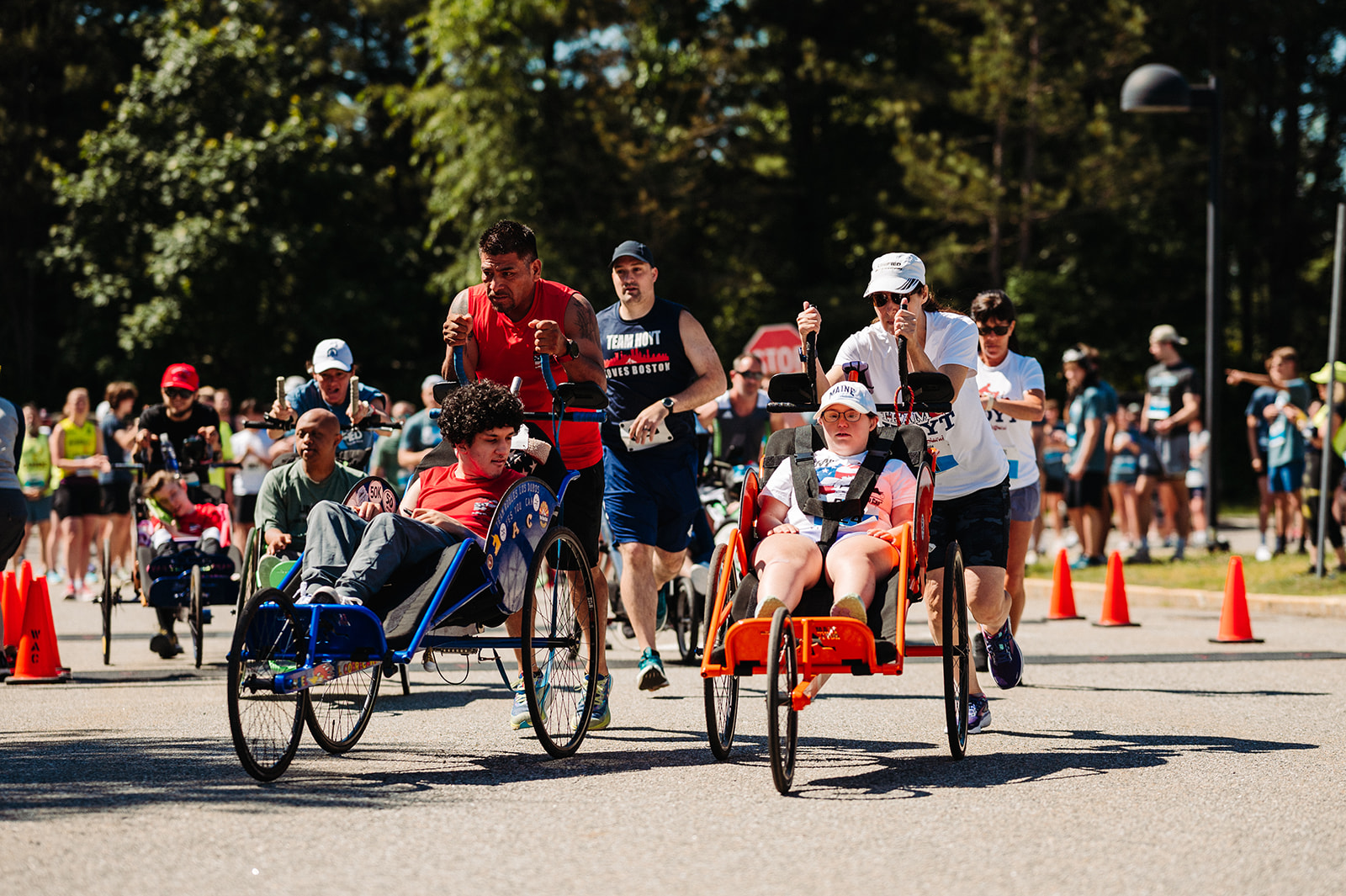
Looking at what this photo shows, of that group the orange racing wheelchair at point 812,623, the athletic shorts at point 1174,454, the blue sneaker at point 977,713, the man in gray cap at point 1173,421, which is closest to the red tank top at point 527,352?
the orange racing wheelchair at point 812,623

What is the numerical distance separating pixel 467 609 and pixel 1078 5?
1133 inches

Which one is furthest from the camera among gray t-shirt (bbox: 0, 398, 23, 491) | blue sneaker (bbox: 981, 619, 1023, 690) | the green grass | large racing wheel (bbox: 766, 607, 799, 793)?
the green grass

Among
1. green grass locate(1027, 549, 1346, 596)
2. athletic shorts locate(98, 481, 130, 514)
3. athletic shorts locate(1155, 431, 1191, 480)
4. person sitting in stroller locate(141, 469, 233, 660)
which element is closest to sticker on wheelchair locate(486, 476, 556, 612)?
person sitting in stroller locate(141, 469, 233, 660)

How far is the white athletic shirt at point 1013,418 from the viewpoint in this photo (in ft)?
28.4

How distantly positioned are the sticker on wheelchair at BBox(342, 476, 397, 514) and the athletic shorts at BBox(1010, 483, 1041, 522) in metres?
3.30

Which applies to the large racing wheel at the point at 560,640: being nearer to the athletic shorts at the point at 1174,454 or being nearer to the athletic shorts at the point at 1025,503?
the athletic shorts at the point at 1025,503

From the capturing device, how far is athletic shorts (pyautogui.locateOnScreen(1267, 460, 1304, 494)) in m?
16.6

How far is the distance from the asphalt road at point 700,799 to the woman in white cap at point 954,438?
68cm

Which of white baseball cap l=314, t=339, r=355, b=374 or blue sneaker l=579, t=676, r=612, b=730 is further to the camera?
white baseball cap l=314, t=339, r=355, b=374

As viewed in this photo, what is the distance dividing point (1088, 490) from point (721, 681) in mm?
10991

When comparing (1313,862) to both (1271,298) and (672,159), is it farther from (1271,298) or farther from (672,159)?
(1271,298)

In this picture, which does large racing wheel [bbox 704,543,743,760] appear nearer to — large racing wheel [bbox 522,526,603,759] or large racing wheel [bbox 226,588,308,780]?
large racing wheel [bbox 522,526,603,759]

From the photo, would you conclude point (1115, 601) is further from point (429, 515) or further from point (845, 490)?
point (429, 515)

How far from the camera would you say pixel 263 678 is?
591cm
